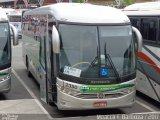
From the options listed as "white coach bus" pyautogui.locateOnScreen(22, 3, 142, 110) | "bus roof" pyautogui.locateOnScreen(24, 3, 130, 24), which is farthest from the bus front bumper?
"bus roof" pyautogui.locateOnScreen(24, 3, 130, 24)

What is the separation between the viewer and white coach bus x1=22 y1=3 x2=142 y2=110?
434 inches

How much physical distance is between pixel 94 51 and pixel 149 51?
2.68m

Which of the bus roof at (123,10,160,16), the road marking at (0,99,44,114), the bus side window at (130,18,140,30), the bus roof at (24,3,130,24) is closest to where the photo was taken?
the bus roof at (24,3,130,24)

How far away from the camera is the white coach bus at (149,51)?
12.8 meters

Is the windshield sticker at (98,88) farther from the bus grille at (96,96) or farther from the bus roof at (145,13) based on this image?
the bus roof at (145,13)

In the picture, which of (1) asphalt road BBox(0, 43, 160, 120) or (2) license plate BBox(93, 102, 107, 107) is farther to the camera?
(1) asphalt road BBox(0, 43, 160, 120)

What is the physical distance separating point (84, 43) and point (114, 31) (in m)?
0.93

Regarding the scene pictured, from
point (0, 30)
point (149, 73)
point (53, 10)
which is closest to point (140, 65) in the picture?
point (149, 73)

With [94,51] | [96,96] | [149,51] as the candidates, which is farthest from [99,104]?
[149,51]

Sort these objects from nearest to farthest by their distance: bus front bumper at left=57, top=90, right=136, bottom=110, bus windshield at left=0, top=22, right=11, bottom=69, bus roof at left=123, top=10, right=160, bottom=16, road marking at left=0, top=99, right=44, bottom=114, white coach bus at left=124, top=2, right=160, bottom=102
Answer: bus front bumper at left=57, top=90, right=136, bottom=110, road marking at left=0, top=99, right=44, bottom=114, white coach bus at left=124, top=2, right=160, bottom=102, bus roof at left=123, top=10, right=160, bottom=16, bus windshield at left=0, top=22, right=11, bottom=69

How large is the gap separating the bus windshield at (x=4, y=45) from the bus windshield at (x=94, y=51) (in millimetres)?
2779

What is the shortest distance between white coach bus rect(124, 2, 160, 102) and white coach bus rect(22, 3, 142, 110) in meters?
1.26

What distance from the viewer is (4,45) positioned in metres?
13.4

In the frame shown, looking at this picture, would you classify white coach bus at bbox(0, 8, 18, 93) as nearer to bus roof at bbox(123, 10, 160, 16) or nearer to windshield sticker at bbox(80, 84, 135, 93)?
windshield sticker at bbox(80, 84, 135, 93)
